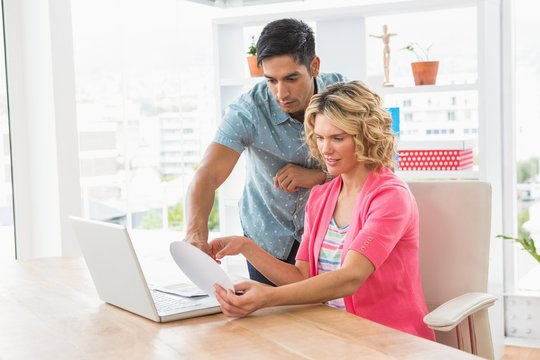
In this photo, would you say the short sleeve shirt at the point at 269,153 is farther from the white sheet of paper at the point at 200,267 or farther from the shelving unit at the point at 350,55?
the shelving unit at the point at 350,55

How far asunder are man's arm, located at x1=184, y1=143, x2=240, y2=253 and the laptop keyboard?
203 millimetres

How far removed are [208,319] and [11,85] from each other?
208cm

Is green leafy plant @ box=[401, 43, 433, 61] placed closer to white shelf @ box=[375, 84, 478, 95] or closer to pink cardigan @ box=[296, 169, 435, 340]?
white shelf @ box=[375, 84, 478, 95]

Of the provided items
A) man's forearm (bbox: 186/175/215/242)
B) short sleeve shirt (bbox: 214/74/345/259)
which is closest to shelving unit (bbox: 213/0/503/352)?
short sleeve shirt (bbox: 214/74/345/259)

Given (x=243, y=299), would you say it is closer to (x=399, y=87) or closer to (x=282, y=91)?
(x=282, y=91)

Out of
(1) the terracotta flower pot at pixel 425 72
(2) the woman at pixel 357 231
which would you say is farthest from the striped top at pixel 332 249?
(1) the terracotta flower pot at pixel 425 72

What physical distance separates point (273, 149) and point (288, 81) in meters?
0.30

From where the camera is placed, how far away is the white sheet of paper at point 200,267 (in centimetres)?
172

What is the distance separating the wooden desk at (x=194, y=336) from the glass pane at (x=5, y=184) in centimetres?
159

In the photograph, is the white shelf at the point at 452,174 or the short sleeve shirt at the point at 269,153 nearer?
the short sleeve shirt at the point at 269,153

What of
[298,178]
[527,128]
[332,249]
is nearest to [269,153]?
[298,178]

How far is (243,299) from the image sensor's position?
1.69 metres

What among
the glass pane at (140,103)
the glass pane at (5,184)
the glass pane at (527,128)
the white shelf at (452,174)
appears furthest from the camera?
the glass pane at (140,103)

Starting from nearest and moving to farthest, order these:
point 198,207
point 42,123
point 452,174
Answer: point 198,207, point 42,123, point 452,174
